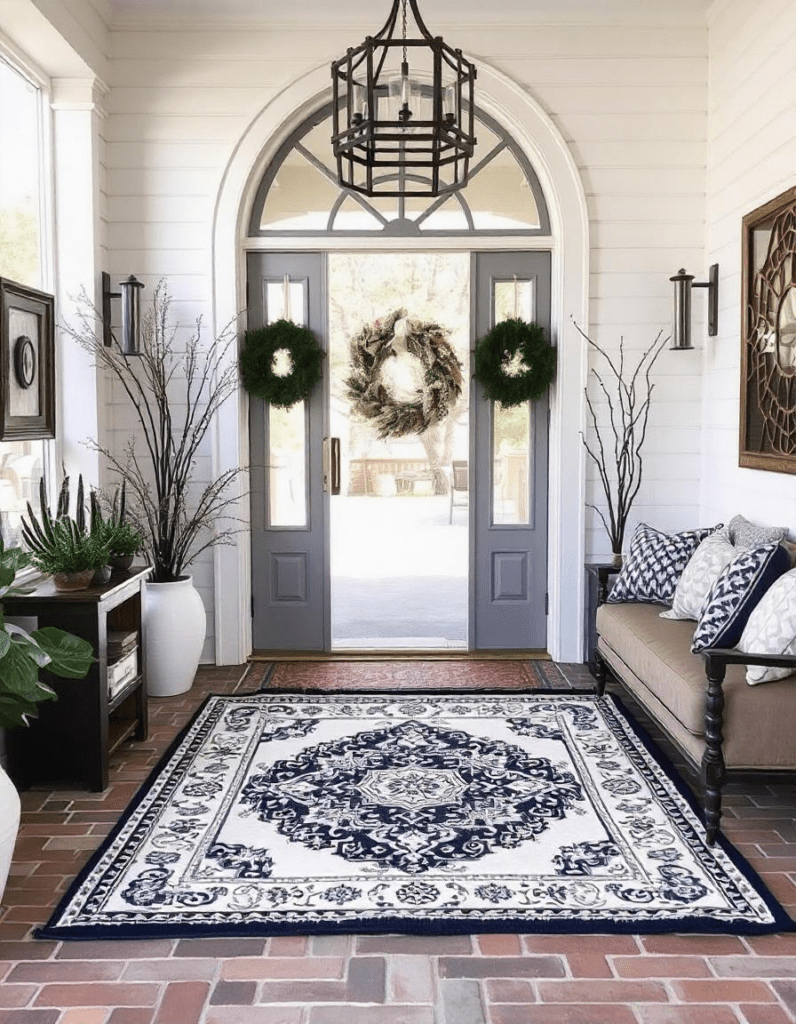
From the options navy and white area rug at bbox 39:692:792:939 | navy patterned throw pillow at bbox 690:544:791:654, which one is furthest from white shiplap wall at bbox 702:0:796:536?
navy and white area rug at bbox 39:692:792:939

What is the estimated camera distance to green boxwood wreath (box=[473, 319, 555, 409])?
5824 mm

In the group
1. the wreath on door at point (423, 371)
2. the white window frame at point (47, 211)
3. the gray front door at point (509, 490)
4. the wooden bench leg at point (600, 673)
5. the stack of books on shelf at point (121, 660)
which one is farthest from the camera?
the wreath on door at point (423, 371)

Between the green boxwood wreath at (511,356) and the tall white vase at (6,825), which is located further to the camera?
the green boxwood wreath at (511,356)

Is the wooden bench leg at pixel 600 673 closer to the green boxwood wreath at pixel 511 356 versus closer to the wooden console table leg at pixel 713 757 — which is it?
the green boxwood wreath at pixel 511 356

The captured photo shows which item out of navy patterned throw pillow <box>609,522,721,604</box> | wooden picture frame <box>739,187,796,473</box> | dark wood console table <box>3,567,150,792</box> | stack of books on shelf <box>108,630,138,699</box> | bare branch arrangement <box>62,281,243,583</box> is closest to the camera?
dark wood console table <box>3,567,150,792</box>

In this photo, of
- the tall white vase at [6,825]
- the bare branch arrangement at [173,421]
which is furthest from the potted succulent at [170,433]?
the tall white vase at [6,825]

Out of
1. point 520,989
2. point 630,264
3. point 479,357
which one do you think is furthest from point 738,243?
point 520,989

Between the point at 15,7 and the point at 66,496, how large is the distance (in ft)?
7.22

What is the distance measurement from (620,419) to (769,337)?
1.24m

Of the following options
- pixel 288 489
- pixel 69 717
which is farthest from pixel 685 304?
pixel 69 717

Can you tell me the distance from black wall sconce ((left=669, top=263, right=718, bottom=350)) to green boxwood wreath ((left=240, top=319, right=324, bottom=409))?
210 cm

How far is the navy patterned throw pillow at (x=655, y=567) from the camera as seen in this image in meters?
4.90

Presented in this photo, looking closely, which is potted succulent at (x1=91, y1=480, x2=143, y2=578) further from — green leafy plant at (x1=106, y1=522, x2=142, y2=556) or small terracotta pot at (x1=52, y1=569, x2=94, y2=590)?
small terracotta pot at (x1=52, y1=569, x2=94, y2=590)

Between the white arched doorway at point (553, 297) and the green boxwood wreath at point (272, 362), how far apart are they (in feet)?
0.51
